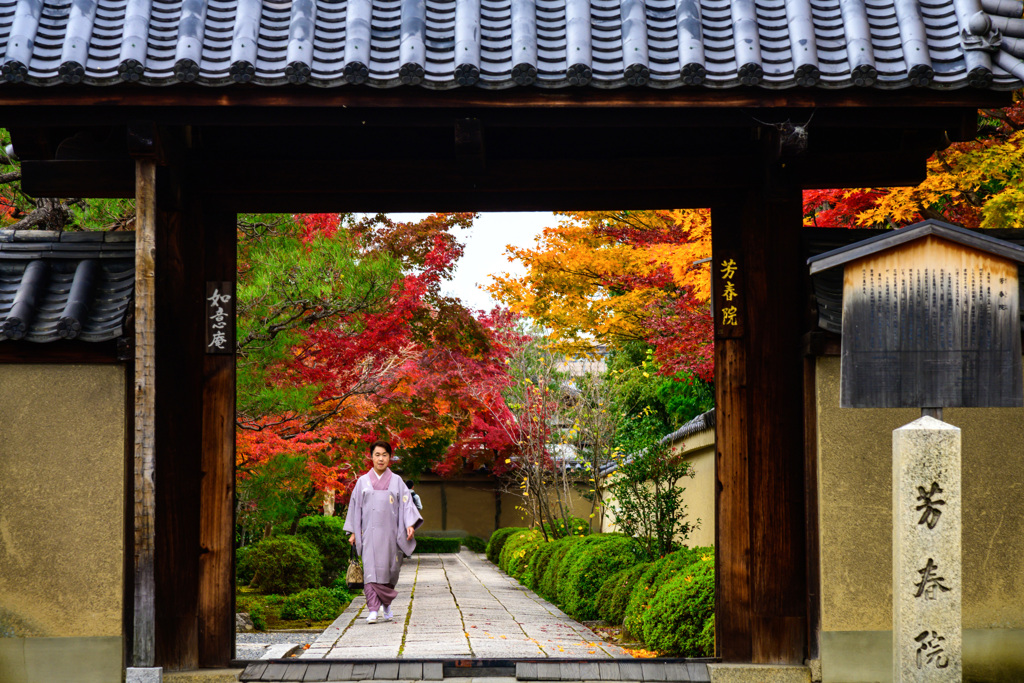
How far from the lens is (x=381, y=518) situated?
10.1 meters

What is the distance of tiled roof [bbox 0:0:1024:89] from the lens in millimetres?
5125

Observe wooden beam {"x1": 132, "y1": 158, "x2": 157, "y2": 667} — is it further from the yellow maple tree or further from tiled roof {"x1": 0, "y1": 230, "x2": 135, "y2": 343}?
the yellow maple tree

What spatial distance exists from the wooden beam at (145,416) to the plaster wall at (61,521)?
0.54 m

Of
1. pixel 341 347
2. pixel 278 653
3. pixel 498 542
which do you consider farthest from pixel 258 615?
pixel 498 542

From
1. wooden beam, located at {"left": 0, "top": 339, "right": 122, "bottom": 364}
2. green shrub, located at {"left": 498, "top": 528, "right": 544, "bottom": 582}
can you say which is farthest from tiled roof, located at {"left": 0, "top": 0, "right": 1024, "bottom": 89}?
green shrub, located at {"left": 498, "top": 528, "right": 544, "bottom": 582}

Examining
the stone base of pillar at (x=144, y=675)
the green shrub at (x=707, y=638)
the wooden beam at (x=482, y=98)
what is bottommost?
the green shrub at (x=707, y=638)

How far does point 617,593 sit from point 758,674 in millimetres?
5179

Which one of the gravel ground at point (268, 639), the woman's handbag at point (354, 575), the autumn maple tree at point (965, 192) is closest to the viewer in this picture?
the autumn maple tree at point (965, 192)

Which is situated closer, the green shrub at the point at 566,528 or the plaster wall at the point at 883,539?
the plaster wall at the point at 883,539

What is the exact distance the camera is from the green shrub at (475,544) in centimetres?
3431

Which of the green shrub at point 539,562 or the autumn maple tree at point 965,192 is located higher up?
the autumn maple tree at point 965,192

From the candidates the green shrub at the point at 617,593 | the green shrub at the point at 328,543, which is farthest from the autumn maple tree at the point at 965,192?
the green shrub at the point at 328,543

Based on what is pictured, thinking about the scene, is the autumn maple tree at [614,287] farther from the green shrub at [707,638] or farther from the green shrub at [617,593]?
the green shrub at [707,638]

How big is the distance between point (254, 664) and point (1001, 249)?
4.96 metres
